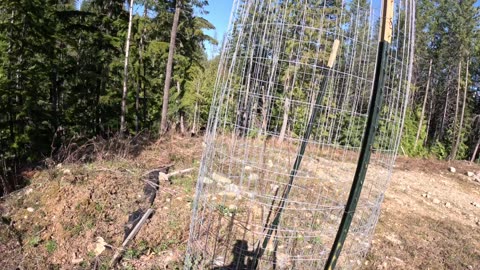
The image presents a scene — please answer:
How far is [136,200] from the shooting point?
4582 mm

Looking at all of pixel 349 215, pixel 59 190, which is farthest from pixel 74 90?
pixel 349 215

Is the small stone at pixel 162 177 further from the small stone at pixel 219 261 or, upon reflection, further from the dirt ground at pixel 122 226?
the small stone at pixel 219 261

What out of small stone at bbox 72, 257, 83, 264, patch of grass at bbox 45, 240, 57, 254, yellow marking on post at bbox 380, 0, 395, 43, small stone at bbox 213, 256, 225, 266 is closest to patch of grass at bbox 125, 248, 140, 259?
small stone at bbox 72, 257, 83, 264

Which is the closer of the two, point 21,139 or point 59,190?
point 59,190

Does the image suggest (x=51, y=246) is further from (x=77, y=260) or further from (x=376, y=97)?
(x=376, y=97)

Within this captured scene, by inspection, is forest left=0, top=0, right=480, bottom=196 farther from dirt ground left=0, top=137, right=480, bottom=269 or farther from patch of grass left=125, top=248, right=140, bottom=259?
patch of grass left=125, top=248, right=140, bottom=259

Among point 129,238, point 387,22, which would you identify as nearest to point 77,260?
point 129,238

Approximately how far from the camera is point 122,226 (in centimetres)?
407

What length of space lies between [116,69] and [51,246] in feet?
28.8

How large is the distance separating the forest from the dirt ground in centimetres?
117

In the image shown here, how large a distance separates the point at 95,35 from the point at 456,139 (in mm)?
20956

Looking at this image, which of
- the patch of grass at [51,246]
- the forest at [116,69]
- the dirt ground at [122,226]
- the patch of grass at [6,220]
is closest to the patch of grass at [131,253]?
the dirt ground at [122,226]

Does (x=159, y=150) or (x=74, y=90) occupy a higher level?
(x=74, y=90)

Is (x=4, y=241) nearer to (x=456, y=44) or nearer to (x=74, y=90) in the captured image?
(x=74, y=90)
